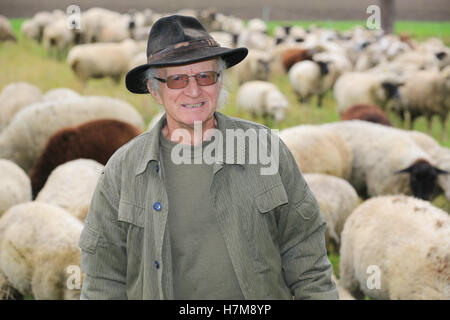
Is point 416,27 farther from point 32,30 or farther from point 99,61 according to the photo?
point 99,61

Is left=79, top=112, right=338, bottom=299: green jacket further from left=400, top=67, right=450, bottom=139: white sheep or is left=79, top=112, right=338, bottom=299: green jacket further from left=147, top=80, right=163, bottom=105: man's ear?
left=400, top=67, right=450, bottom=139: white sheep

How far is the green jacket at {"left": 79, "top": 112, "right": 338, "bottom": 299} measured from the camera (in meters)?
1.69

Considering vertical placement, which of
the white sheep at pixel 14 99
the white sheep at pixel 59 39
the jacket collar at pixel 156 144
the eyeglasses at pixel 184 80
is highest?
the eyeglasses at pixel 184 80

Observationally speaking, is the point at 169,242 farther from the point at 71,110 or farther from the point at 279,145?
the point at 71,110

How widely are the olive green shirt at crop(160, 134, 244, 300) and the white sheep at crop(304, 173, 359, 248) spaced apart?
10.1 ft

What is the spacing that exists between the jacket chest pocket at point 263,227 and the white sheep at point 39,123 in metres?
5.59

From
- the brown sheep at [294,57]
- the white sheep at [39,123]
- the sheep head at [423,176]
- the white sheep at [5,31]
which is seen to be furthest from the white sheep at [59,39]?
the sheep head at [423,176]

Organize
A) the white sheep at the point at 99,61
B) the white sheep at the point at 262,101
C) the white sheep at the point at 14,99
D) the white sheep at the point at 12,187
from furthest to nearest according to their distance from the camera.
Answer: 1. the white sheep at the point at 99,61
2. the white sheep at the point at 262,101
3. the white sheep at the point at 14,99
4. the white sheep at the point at 12,187

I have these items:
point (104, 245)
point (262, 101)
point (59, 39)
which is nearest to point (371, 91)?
point (262, 101)

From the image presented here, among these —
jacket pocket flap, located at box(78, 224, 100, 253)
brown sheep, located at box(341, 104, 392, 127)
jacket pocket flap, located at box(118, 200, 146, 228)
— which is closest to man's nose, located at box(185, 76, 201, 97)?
jacket pocket flap, located at box(118, 200, 146, 228)

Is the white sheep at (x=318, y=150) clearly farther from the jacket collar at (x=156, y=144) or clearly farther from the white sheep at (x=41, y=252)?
the jacket collar at (x=156, y=144)

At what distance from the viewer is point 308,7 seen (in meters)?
36.5

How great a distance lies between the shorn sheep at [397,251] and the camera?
3197mm

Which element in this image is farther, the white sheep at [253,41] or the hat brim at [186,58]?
the white sheep at [253,41]
